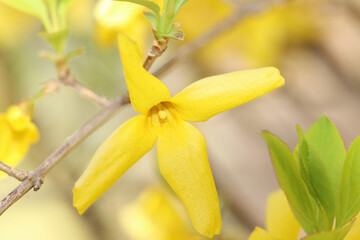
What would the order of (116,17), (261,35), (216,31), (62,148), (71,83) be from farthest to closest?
(261,35) < (216,31) < (116,17) < (71,83) < (62,148)

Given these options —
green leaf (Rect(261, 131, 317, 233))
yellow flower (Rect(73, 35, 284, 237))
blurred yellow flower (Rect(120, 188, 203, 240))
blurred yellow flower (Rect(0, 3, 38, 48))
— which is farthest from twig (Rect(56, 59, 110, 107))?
Result: blurred yellow flower (Rect(0, 3, 38, 48))

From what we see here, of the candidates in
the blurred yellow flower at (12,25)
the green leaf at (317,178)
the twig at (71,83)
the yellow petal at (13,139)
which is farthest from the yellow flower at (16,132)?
the blurred yellow flower at (12,25)

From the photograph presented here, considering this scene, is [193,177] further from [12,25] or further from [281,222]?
[12,25]

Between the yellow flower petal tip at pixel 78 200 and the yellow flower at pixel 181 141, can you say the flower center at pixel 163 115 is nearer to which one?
the yellow flower at pixel 181 141

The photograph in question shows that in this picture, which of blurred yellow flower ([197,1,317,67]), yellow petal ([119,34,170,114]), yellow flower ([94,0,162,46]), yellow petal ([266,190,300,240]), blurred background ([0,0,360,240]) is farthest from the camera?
blurred yellow flower ([197,1,317,67])

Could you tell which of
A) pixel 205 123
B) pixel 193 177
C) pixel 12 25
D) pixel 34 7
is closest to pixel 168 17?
pixel 193 177

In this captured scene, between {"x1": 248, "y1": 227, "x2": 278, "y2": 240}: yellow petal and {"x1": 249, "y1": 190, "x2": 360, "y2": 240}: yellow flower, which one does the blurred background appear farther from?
{"x1": 248, "y1": 227, "x2": 278, "y2": 240}: yellow petal
